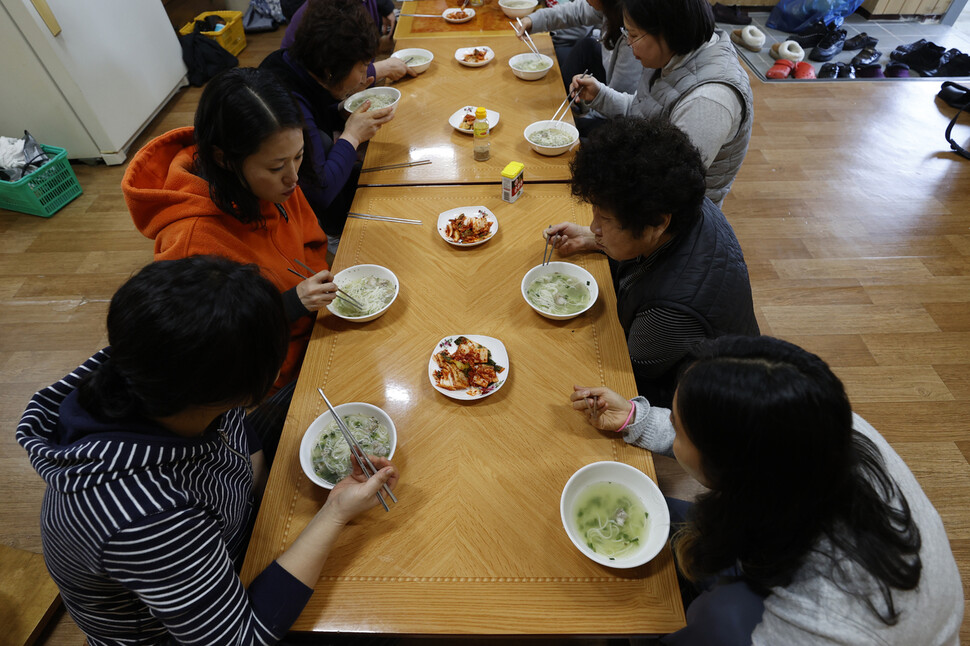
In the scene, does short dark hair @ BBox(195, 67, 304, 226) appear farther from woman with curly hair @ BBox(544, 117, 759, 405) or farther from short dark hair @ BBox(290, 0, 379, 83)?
woman with curly hair @ BBox(544, 117, 759, 405)

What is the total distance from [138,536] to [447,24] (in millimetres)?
3547

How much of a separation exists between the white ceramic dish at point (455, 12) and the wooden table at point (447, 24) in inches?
0.7

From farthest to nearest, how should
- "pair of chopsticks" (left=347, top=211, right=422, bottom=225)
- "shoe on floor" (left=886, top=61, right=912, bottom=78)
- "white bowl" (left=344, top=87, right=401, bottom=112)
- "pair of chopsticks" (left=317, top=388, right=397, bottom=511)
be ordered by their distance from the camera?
1. "shoe on floor" (left=886, top=61, right=912, bottom=78)
2. "white bowl" (left=344, top=87, right=401, bottom=112)
3. "pair of chopsticks" (left=347, top=211, right=422, bottom=225)
4. "pair of chopsticks" (left=317, top=388, right=397, bottom=511)

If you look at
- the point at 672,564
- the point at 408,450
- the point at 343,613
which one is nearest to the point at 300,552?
the point at 343,613

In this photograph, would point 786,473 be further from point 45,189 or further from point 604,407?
point 45,189

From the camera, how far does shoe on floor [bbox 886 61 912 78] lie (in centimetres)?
461

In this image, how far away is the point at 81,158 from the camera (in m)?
3.96

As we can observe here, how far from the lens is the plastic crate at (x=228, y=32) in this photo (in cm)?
502

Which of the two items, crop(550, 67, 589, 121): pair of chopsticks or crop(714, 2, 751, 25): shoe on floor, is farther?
crop(714, 2, 751, 25): shoe on floor

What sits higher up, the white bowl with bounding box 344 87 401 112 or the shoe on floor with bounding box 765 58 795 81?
the white bowl with bounding box 344 87 401 112

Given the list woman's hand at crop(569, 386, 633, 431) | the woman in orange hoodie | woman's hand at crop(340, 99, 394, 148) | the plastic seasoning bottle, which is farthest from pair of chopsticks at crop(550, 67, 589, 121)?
woman's hand at crop(569, 386, 633, 431)

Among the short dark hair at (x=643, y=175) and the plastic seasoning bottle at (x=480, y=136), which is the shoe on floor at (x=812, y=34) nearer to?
A: the plastic seasoning bottle at (x=480, y=136)

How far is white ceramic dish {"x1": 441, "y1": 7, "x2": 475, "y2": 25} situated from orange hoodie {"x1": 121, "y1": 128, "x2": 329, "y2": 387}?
2334 mm

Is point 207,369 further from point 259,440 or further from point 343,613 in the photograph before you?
point 259,440
